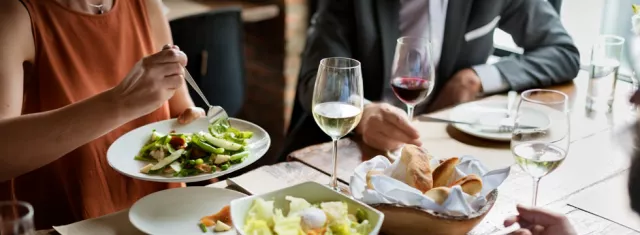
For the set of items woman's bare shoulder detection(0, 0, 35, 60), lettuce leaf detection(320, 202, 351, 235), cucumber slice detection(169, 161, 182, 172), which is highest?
woman's bare shoulder detection(0, 0, 35, 60)

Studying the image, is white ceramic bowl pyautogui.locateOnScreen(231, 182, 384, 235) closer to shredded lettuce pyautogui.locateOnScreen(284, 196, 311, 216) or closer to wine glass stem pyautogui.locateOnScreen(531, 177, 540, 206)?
shredded lettuce pyautogui.locateOnScreen(284, 196, 311, 216)

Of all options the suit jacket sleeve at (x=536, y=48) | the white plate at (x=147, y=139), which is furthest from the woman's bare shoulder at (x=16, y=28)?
the suit jacket sleeve at (x=536, y=48)

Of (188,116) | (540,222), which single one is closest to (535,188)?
(540,222)

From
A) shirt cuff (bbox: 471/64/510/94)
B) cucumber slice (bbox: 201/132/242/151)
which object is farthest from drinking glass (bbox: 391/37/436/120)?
shirt cuff (bbox: 471/64/510/94)

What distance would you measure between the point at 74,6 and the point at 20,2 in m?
0.12

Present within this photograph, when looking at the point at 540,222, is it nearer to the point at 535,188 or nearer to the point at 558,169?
the point at 535,188

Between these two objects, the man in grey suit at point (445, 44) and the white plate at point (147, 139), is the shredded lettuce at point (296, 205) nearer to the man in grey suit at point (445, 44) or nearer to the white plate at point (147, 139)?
the white plate at point (147, 139)

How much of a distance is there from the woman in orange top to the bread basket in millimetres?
519

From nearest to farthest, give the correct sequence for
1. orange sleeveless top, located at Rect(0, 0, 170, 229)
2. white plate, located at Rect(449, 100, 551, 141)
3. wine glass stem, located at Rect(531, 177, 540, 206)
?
wine glass stem, located at Rect(531, 177, 540, 206), orange sleeveless top, located at Rect(0, 0, 170, 229), white plate, located at Rect(449, 100, 551, 141)

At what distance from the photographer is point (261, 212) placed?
3.44 ft

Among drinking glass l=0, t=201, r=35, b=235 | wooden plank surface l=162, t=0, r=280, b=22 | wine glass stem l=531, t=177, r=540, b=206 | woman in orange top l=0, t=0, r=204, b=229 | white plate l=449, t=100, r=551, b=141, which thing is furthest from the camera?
wooden plank surface l=162, t=0, r=280, b=22

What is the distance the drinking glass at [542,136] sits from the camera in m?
1.18

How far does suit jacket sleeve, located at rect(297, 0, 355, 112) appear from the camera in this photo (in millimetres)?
1974

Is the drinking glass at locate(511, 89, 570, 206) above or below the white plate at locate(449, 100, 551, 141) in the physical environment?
above
